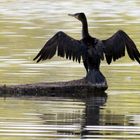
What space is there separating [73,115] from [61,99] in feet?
5.63

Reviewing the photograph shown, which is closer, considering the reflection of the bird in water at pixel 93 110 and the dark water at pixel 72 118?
the dark water at pixel 72 118

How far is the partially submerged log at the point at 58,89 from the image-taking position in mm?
17094

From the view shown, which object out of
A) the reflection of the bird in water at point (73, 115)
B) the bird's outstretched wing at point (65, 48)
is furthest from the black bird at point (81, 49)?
the reflection of the bird in water at point (73, 115)

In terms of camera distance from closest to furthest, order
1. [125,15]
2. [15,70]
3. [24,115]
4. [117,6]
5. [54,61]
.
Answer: [24,115] → [15,70] → [54,61] → [125,15] → [117,6]

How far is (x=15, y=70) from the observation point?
2039cm

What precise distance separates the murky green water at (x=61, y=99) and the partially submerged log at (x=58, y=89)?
10.9 inches

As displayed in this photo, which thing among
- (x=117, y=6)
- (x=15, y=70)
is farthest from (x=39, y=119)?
(x=117, y=6)

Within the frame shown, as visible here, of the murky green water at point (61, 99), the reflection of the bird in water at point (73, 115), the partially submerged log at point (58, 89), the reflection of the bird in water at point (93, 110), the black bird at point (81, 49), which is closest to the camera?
the murky green water at point (61, 99)

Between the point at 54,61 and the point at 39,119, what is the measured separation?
7.94 m

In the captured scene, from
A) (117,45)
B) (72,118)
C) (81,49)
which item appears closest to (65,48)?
(81,49)

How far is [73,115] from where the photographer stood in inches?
601

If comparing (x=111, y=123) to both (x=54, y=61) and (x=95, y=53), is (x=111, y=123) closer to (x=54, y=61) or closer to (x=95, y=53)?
(x=95, y=53)

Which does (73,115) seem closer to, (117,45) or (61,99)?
(61,99)

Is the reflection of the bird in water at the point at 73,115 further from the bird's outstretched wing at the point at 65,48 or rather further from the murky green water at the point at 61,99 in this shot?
the bird's outstretched wing at the point at 65,48
